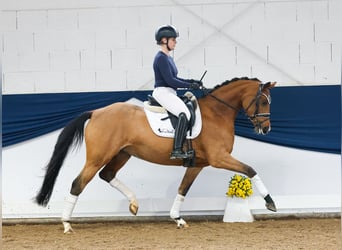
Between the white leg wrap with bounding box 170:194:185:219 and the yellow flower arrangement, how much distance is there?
0.52 meters

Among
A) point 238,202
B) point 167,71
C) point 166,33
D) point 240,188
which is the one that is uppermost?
point 166,33

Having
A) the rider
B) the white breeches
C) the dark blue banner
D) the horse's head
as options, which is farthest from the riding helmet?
the dark blue banner

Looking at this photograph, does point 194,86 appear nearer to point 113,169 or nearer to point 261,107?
point 261,107

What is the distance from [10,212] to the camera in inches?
227

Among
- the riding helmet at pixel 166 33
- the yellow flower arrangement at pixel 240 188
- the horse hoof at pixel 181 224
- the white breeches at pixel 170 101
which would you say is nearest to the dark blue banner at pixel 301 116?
the yellow flower arrangement at pixel 240 188

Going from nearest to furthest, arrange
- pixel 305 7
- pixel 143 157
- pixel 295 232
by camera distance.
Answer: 1. pixel 295 232
2. pixel 143 157
3. pixel 305 7

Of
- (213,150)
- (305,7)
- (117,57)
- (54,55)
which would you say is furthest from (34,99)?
(305,7)

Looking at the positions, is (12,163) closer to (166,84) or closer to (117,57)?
(117,57)

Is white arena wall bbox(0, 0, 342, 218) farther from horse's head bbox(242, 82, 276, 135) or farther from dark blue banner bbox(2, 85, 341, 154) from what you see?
horse's head bbox(242, 82, 276, 135)

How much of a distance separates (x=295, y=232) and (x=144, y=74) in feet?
7.13

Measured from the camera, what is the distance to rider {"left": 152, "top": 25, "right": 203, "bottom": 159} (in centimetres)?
471

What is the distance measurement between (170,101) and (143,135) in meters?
0.39

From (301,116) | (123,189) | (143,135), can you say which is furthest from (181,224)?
(301,116)

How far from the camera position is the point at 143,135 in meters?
4.88
